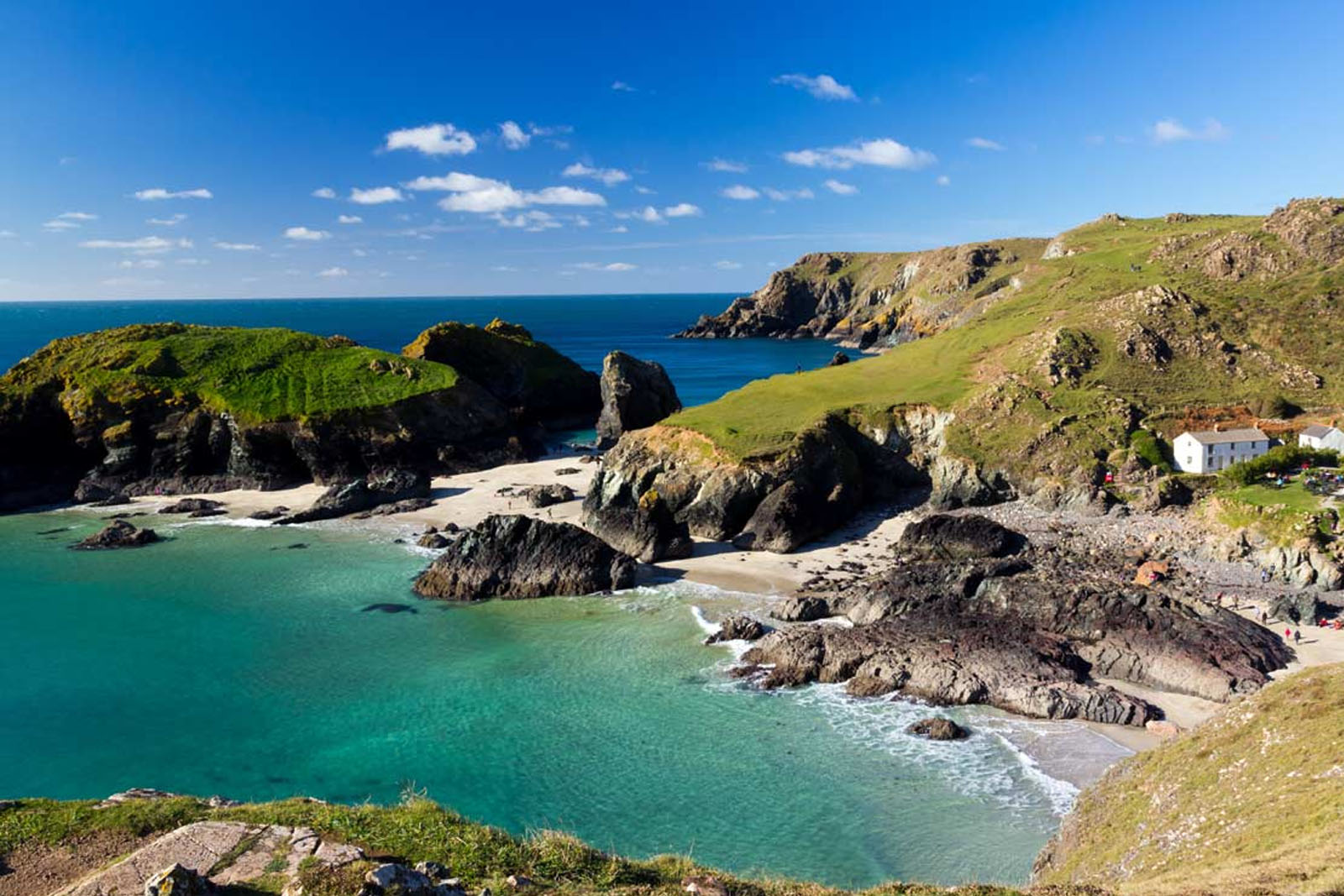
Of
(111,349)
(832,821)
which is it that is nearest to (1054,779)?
(832,821)

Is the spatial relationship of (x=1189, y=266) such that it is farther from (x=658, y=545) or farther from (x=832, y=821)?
(x=832, y=821)

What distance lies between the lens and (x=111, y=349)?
8156cm

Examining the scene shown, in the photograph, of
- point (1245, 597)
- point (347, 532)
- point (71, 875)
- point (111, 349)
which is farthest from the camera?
point (111, 349)

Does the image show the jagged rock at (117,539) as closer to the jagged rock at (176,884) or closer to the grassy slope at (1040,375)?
the grassy slope at (1040,375)

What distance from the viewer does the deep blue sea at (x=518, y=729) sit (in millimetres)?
25219

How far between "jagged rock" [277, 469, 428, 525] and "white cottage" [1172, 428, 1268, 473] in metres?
61.0

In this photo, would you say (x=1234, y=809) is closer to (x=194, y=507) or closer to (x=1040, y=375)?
(x=1040, y=375)

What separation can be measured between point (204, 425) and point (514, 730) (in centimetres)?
6016

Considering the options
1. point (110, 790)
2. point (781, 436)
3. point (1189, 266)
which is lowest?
point (110, 790)

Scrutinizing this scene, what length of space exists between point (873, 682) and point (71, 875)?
27847 mm

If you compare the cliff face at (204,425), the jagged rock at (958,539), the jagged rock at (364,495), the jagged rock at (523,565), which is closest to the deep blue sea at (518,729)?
the jagged rock at (523,565)

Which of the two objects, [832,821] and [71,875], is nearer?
[71,875]

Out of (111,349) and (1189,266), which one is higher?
(1189,266)

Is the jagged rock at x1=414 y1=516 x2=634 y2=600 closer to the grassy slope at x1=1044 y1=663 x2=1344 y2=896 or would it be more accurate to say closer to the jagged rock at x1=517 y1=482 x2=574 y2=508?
the jagged rock at x1=517 y1=482 x2=574 y2=508
